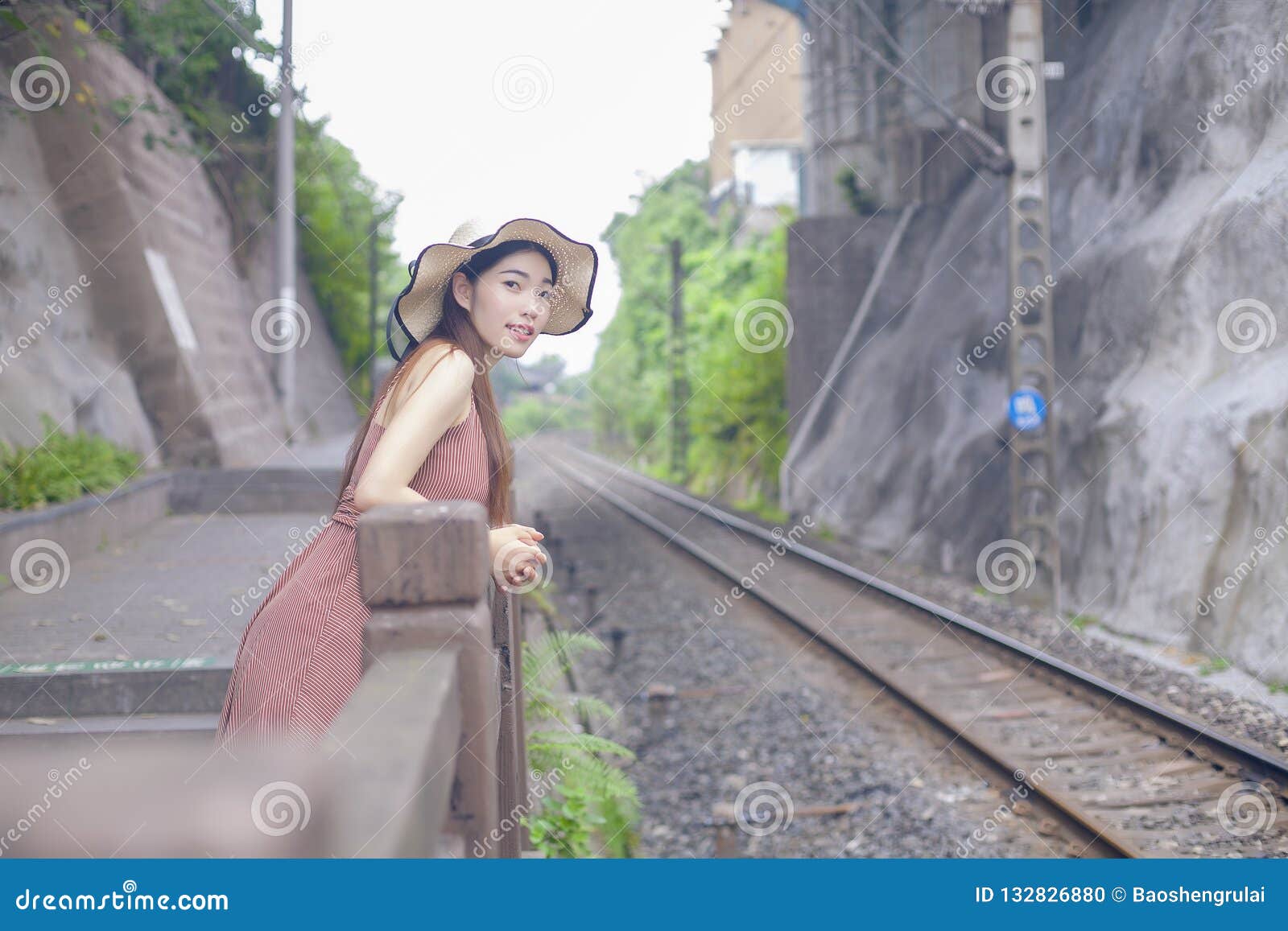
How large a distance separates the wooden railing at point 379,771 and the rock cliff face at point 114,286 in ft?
25.4

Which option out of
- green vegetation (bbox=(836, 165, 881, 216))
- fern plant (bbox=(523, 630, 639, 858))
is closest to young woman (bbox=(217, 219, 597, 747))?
fern plant (bbox=(523, 630, 639, 858))

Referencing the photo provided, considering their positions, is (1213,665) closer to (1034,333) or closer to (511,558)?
(1034,333)

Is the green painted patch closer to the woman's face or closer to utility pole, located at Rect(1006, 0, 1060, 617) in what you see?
the woman's face

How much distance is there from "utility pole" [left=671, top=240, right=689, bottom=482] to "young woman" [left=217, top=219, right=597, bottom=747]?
2910 centimetres

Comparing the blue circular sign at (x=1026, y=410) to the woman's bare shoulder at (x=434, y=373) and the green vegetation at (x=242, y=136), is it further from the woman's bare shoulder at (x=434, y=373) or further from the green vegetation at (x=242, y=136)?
the woman's bare shoulder at (x=434, y=373)

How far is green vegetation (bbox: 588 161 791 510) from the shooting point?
81.3 feet

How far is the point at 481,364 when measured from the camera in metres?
2.42

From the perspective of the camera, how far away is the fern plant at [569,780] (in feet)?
16.5

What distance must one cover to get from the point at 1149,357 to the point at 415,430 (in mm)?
10099

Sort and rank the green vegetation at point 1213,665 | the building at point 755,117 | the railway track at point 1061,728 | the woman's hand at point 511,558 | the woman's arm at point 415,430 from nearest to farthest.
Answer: the woman's arm at point 415,430
the woman's hand at point 511,558
the railway track at point 1061,728
the green vegetation at point 1213,665
the building at point 755,117

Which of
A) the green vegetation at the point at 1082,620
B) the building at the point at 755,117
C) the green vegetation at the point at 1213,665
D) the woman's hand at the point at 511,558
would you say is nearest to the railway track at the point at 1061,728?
the green vegetation at the point at 1213,665

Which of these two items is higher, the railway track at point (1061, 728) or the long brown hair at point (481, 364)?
the long brown hair at point (481, 364)

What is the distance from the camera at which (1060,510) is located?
11.8 metres

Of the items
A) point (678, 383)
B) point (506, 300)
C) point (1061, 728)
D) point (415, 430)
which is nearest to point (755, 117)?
point (678, 383)
